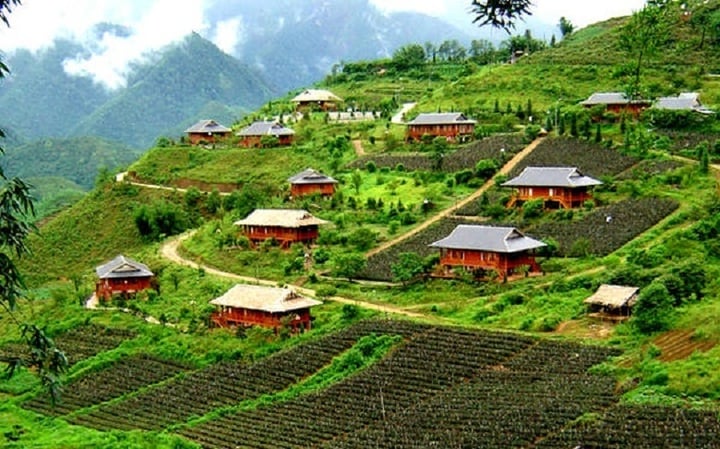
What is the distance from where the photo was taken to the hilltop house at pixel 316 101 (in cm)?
8675

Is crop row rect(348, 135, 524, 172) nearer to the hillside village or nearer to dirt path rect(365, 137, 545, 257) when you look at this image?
the hillside village

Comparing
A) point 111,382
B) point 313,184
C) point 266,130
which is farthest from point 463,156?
point 111,382

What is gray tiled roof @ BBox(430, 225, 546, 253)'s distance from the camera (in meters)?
43.8

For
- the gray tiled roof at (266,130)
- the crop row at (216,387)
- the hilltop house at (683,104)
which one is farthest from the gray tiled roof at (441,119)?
the crop row at (216,387)

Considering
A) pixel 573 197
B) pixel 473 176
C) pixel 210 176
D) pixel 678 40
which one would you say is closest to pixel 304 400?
pixel 573 197

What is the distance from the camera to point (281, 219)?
5353 cm

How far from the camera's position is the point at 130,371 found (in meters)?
43.5

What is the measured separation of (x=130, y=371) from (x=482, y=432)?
60.5ft

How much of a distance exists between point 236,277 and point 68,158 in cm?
6454

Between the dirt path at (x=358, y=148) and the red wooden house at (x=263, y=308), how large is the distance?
80.3ft

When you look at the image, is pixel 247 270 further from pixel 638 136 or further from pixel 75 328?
pixel 638 136

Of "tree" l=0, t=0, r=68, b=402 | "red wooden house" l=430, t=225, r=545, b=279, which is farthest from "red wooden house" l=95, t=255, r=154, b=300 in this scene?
"tree" l=0, t=0, r=68, b=402

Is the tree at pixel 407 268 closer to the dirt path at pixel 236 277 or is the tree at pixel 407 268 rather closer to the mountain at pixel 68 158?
the dirt path at pixel 236 277

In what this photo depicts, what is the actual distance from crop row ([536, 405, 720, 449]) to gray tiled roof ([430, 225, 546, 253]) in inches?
581
